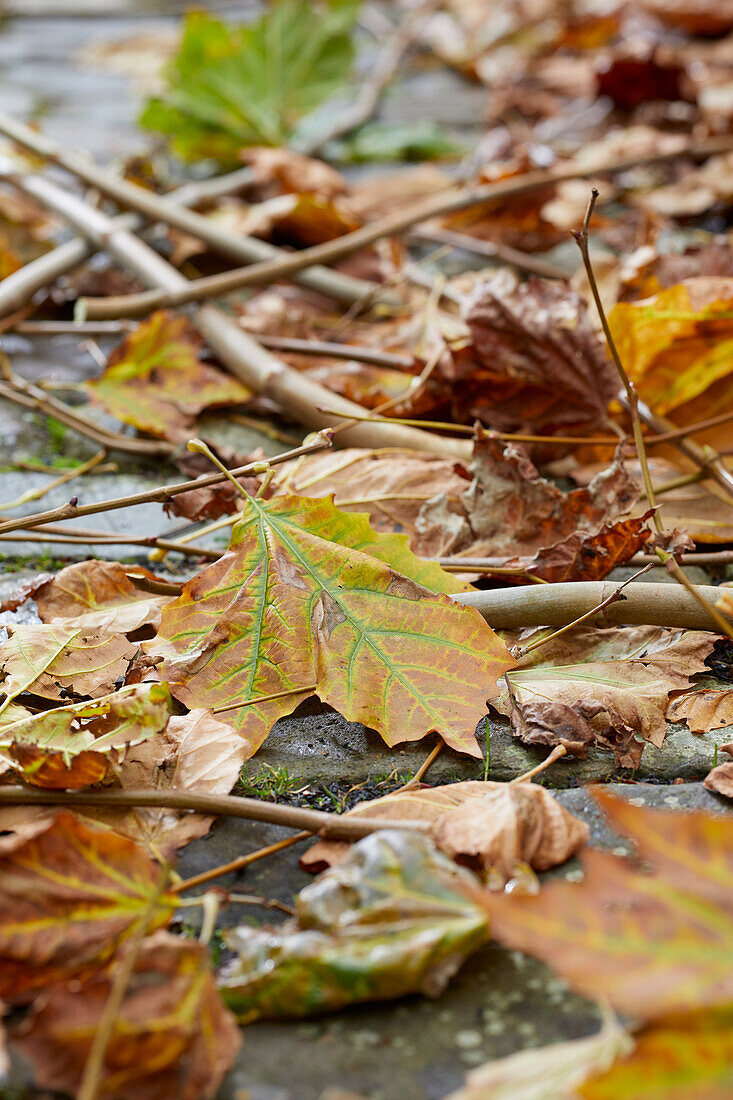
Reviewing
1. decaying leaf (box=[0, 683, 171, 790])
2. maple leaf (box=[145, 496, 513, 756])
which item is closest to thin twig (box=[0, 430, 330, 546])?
maple leaf (box=[145, 496, 513, 756])

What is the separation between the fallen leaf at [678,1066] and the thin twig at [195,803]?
340 mm

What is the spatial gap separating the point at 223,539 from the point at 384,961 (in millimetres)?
870

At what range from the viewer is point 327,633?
3.36ft

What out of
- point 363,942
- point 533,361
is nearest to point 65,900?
point 363,942

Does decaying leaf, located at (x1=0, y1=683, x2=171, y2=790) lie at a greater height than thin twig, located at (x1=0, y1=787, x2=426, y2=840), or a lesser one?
greater

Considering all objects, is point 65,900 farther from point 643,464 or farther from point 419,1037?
point 643,464

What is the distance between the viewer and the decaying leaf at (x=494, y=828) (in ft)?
2.57

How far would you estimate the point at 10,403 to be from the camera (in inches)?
70.0

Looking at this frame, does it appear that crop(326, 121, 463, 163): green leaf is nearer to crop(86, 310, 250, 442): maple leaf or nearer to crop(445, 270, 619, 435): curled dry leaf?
crop(86, 310, 250, 442): maple leaf

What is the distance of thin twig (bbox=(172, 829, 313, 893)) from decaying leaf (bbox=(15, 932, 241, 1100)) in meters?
0.13

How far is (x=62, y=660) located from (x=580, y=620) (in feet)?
2.02

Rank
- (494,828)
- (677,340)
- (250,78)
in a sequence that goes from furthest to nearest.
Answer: (250,78) → (677,340) → (494,828)

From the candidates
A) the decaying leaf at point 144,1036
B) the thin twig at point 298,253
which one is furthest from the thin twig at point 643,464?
the thin twig at point 298,253

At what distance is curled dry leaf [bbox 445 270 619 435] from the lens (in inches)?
58.0
